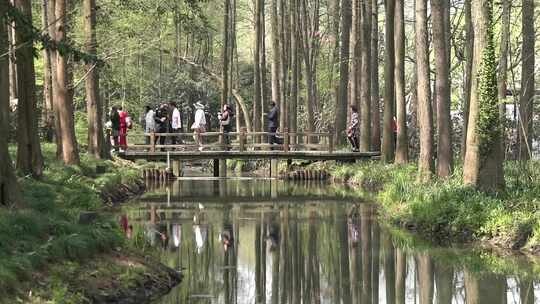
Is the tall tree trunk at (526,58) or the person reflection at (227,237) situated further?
the tall tree trunk at (526,58)

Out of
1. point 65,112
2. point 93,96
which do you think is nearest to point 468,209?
point 65,112

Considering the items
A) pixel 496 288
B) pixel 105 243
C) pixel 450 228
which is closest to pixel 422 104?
pixel 450 228

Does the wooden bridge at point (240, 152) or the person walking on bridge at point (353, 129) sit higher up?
the person walking on bridge at point (353, 129)

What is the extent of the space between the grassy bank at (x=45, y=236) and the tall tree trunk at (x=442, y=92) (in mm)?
8210

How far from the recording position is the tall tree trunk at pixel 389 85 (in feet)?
101

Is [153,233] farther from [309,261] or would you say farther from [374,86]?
[374,86]

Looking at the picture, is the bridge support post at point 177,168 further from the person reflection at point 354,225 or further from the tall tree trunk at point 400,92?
the person reflection at point 354,225

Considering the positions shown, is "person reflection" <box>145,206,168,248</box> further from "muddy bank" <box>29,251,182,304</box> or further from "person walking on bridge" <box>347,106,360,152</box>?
"person walking on bridge" <box>347,106,360,152</box>

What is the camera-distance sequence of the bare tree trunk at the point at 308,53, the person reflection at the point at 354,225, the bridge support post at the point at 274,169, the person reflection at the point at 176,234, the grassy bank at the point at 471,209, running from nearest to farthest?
the grassy bank at the point at 471,209 → the person reflection at the point at 176,234 → the person reflection at the point at 354,225 → the bridge support post at the point at 274,169 → the bare tree trunk at the point at 308,53

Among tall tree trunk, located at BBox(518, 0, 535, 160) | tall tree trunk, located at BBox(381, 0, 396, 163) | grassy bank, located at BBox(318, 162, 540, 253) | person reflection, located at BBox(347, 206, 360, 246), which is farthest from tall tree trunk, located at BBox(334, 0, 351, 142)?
grassy bank, located at BBox(318, 162, 540, 253)

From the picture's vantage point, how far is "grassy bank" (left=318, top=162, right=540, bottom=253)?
639 inches

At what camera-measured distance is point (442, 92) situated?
22797 mm

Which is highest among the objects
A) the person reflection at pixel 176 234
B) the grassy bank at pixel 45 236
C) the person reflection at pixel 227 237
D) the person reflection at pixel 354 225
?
the grassy bank at pixel 45 236

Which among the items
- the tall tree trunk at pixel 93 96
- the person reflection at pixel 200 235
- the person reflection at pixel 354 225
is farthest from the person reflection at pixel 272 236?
the tall tree trunk at pixel 93 96
